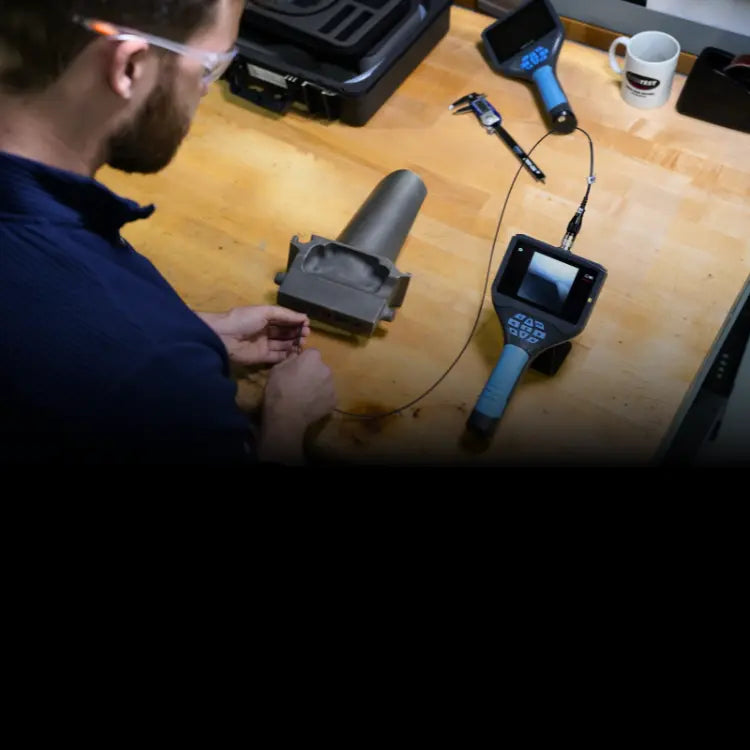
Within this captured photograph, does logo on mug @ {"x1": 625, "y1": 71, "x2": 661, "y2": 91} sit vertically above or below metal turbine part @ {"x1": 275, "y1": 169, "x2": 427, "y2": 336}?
above

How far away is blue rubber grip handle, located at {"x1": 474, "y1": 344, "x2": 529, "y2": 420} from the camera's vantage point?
0.90 meters

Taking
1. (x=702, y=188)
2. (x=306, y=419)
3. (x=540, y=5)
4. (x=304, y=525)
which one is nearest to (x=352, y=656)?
(x=304, y=525)

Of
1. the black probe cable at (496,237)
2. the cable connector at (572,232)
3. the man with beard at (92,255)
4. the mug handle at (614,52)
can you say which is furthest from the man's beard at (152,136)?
the mug handle at (614,52)

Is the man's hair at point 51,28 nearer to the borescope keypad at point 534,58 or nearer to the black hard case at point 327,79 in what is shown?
the black hard case at point 327,79

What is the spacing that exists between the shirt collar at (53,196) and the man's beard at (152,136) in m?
0.07

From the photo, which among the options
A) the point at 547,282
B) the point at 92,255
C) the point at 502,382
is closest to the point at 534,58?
the point at 547,282

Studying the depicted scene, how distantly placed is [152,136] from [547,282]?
46 centimetres

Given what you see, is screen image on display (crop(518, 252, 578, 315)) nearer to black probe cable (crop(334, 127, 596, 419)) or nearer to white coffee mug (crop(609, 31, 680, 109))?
black probe cable (crop(334, 127, 596, 419))

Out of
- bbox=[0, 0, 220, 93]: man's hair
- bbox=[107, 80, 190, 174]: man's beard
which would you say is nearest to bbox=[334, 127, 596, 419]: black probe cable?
bbox=[107, 80, 190, 174]: man's beard

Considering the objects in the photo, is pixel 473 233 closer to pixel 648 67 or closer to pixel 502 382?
pixel 502 382

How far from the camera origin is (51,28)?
642mm

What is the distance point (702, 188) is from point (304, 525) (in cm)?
79

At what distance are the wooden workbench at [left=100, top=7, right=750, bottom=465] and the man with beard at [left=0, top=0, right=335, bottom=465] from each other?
251mm

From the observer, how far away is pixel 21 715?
0.60m
